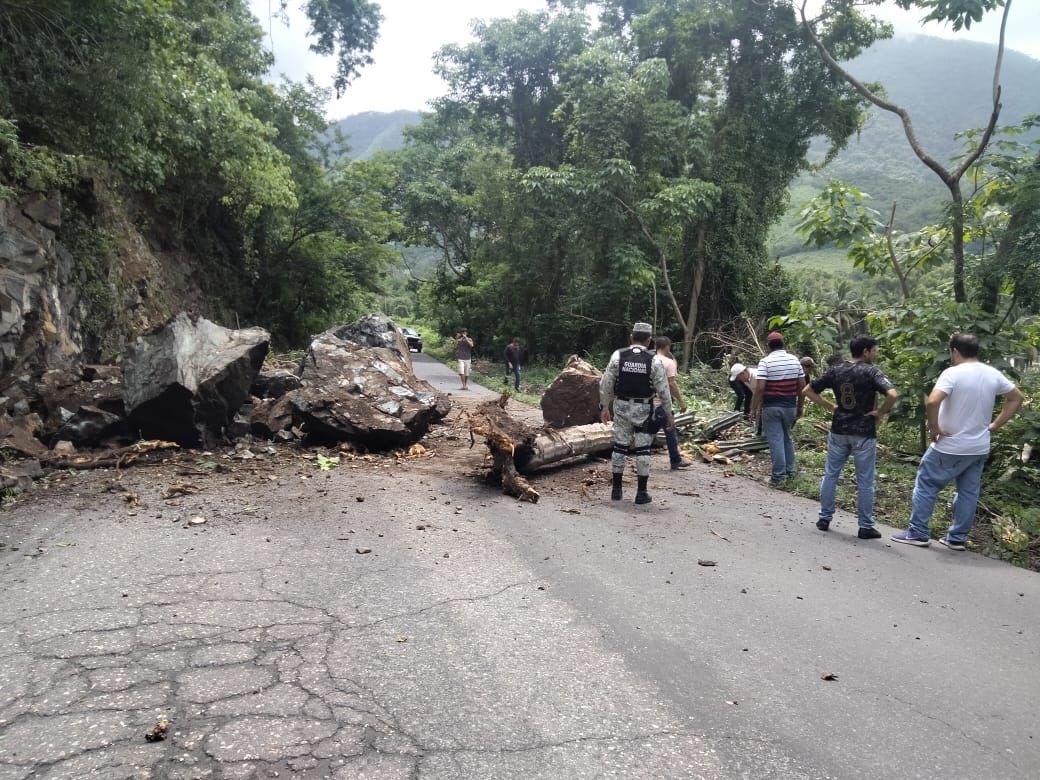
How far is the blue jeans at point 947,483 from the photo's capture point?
5602 millimetres

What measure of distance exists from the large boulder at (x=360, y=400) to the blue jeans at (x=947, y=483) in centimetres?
594

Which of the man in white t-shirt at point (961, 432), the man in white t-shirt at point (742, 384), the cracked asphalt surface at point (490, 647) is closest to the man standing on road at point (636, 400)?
the cracked asphalt surface at point (490, 647)

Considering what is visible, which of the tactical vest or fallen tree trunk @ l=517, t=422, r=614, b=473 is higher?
the tactical vest

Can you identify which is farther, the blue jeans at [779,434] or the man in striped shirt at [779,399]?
the blue jeans at [779,434]

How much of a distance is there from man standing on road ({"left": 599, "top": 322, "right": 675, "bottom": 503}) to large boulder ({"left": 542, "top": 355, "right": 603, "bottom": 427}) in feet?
11.5

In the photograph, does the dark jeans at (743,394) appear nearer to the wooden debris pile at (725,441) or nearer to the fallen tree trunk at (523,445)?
the wooden debris pile at (725,441)

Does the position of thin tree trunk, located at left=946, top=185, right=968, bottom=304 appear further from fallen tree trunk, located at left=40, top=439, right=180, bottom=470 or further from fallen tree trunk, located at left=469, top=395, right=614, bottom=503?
fallen tree trunk, located at left=40, top=439, right=180, bottom=470

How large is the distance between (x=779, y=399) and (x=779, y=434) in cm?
45

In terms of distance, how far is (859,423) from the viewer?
6121mm

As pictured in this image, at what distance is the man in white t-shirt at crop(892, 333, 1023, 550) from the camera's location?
18.0 feet

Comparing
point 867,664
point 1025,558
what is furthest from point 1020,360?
point 867,664

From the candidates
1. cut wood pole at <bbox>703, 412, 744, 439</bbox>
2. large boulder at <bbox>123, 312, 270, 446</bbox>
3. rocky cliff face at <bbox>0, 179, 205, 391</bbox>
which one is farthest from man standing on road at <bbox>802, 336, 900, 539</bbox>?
rocky cliff face at <bbox>0, 179, 205, 391</bbox>

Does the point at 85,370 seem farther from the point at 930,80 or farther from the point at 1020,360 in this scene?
the point at 930,80

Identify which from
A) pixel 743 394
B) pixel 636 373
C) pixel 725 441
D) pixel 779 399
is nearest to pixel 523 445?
pixel 636 373
